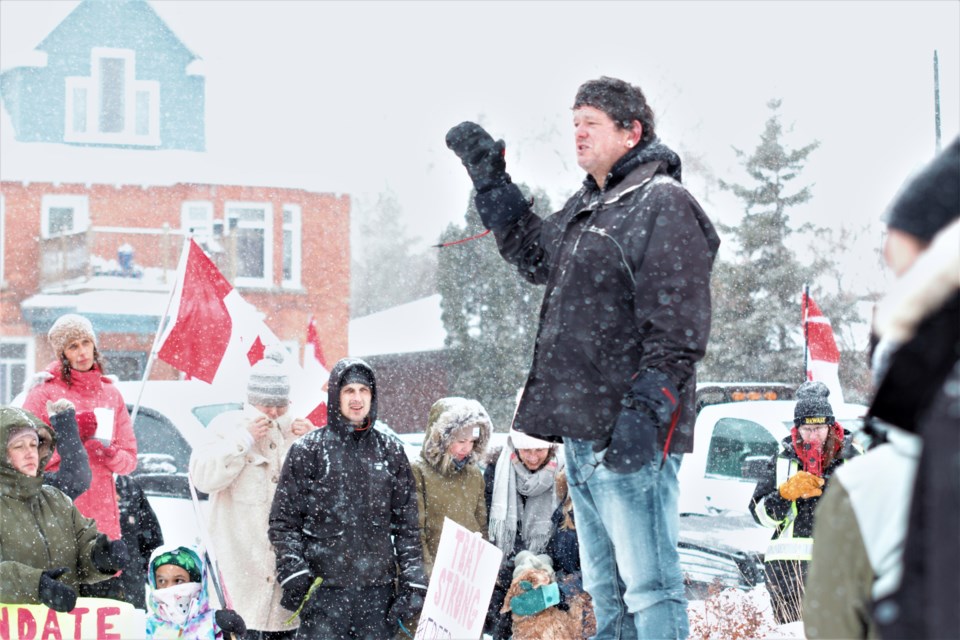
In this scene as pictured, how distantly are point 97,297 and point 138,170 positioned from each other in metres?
3.22

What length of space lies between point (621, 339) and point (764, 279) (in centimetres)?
2270

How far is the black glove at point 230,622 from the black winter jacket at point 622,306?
2446 millimetres

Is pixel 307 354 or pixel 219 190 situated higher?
pixel 219 190

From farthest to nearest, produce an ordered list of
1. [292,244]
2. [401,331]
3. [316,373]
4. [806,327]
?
[401,331] → [292,244] → [806,327] → [316,373]

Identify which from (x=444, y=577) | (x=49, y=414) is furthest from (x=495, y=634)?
(x=49, y=414)

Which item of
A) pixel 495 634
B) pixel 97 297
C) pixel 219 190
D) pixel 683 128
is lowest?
pixel 495 634

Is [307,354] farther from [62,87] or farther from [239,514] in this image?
A: [62,87]

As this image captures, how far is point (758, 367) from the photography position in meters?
25.1

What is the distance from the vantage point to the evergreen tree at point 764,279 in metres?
25.0

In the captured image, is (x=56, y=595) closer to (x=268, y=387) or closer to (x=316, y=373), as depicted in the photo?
(x=268, y=387)

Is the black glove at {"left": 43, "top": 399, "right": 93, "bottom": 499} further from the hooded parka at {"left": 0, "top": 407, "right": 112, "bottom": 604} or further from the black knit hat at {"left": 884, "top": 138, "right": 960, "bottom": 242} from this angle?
the black knit hat at {"left": 884, "top": 138, "right": 960, "bottom": 242}

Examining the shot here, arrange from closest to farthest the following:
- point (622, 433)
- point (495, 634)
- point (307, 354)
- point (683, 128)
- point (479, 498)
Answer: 1. point (622, 433)
2. point (495, 634)
3. point (479, 498)
4. point (307, 354)
5. point (683, 128)

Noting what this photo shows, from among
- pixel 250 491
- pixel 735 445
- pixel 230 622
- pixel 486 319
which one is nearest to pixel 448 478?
pixel 250 491

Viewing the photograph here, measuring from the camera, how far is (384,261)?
187 ft
